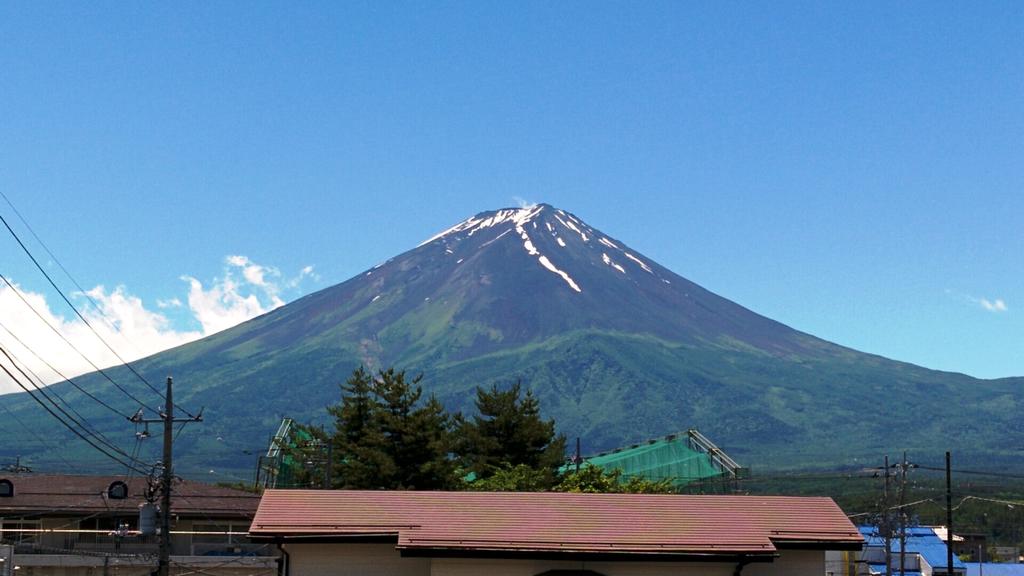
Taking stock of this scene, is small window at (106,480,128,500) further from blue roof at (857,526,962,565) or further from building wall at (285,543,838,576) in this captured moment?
blue roof at (857,526,962,565)

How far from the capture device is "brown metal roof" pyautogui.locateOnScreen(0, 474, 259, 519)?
198 feet

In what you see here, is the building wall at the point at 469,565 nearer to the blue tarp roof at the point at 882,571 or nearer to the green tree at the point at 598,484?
the green tree at the point at 598,484

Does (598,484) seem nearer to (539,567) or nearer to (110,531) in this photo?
(539,567)

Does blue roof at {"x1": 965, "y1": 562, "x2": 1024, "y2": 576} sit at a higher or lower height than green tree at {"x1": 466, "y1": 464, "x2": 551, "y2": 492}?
lower

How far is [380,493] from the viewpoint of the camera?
32.3 metres

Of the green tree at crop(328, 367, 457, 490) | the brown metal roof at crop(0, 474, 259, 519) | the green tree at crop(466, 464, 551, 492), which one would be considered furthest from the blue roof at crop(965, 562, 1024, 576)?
the brown metal roof at crop(0, 474, 259, 519)

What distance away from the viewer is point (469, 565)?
2992 cm

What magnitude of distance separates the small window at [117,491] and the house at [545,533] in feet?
111

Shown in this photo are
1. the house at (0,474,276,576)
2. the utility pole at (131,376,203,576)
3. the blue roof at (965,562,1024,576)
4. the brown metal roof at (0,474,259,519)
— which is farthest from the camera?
the blue roof at (965,562,1024,576)

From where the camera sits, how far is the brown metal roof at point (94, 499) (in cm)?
Answer: 6041

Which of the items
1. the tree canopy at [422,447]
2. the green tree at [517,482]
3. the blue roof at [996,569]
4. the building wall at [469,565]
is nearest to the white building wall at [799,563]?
the building wall at [469,565]

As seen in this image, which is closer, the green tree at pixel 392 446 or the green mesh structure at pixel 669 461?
the green tree at pixel 392 446

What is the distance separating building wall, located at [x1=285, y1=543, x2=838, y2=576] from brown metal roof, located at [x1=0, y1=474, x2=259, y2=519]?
31410 mm

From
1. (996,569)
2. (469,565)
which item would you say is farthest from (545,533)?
(996,569)
